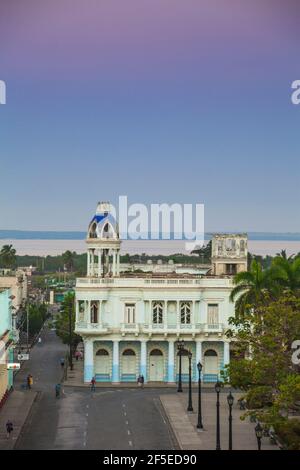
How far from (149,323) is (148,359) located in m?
2.97

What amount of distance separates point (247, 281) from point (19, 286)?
67591mm

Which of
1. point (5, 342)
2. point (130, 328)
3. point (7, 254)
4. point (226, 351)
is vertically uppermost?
point (7, 254)

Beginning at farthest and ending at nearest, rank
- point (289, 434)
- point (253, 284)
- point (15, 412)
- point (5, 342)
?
1. point (253, 284)
2. point (5, 342)
3. point (15, 412)
4. point (289, 434)

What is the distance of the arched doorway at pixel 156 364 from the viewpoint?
249 feet

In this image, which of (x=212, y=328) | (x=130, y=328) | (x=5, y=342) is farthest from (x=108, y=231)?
(x=5, y=342)

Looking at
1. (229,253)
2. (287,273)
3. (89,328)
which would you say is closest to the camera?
(287,273)

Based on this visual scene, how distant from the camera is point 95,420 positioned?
5769 centimetres

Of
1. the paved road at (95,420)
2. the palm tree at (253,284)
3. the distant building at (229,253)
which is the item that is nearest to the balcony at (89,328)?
the paved road at (95,420)

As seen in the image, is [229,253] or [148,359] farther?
[229,253]

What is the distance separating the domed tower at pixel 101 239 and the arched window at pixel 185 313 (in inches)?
231

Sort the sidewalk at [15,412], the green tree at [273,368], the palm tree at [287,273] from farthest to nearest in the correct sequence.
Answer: the palm tree at [287,273], the sidewalk at [15,412], the green tree at [273,368]

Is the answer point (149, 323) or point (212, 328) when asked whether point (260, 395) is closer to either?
point (212, 328)

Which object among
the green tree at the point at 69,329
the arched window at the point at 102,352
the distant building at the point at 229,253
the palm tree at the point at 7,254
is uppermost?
the palm tree at the point at 7,254

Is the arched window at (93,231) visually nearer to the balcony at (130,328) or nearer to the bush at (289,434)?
the balcony at (130,328)
